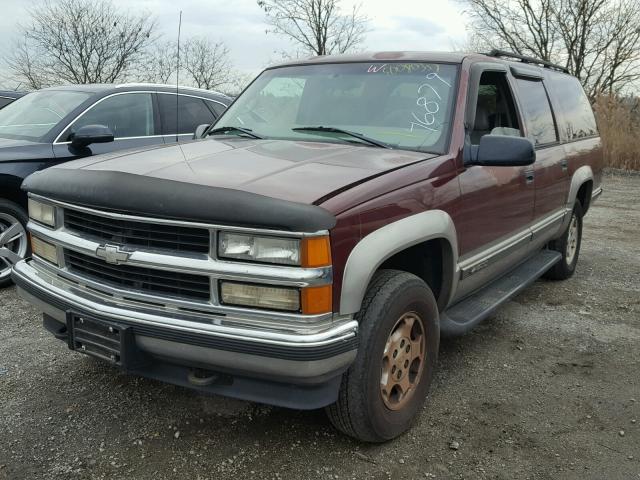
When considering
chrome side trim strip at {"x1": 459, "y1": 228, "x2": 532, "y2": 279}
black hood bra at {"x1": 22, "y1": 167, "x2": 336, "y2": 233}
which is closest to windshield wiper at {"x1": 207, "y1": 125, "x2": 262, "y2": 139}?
black hood bra at {"x1": 22, "y1": 167, "x2": 336, "y2": 233}

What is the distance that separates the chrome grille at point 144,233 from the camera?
93.4 inches

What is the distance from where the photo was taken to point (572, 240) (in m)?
5.89

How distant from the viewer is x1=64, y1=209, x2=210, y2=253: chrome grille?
7.78ft

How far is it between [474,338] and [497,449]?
1.51 metres

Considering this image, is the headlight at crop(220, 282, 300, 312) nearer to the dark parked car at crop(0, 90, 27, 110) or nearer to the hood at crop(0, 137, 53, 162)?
the hood at crop(0, 137, 53, 162)

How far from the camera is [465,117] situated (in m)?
3.44

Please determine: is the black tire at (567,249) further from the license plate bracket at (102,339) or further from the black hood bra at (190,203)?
the license plate bracket at (102,339)

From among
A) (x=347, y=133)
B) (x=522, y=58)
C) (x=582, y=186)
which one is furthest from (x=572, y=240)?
(x=347, y=133)

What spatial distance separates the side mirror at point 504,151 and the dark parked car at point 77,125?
331 centimetres

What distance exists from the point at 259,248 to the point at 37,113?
4375 millimetres

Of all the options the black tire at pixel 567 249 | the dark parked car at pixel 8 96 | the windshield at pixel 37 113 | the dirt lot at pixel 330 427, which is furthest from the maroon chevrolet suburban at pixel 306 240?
the dark parked car at pixel 8 96

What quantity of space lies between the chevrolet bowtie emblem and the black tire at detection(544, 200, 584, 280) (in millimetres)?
4251

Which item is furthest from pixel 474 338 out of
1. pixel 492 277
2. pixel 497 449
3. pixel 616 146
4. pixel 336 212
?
pixel 616 146

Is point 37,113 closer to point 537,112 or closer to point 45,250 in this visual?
point 45,250
